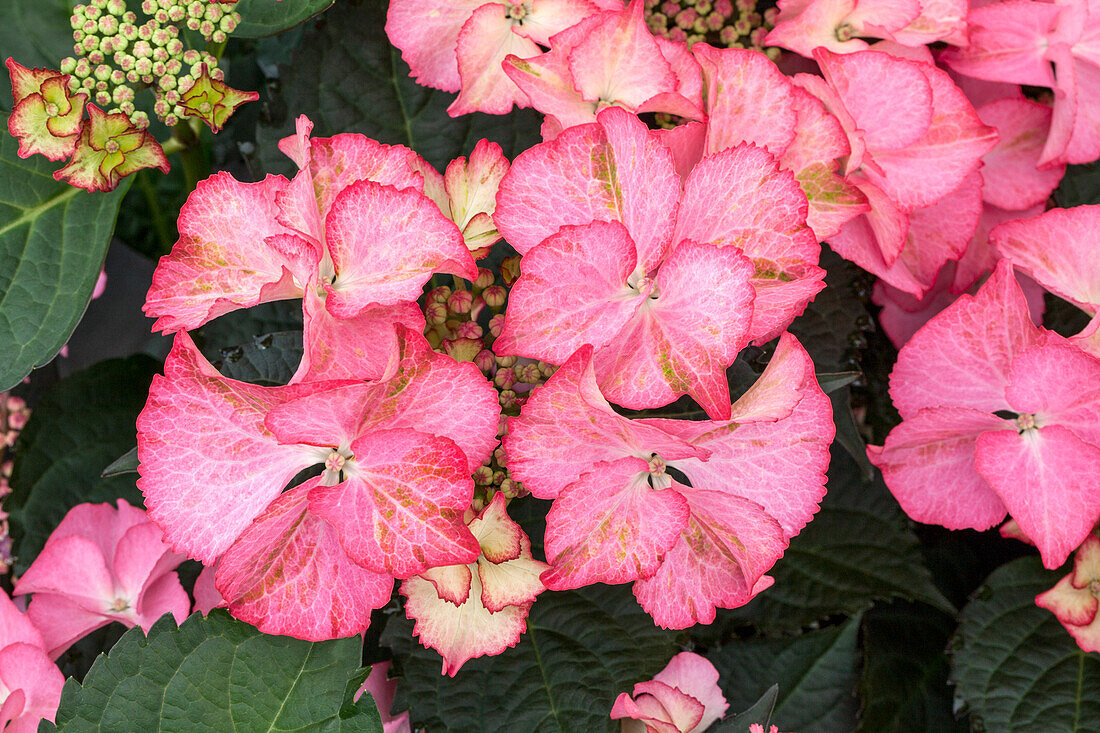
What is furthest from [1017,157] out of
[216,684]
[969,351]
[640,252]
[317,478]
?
[216,684]

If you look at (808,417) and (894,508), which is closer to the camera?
(808,417)

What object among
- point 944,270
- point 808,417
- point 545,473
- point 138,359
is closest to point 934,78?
point 944,270

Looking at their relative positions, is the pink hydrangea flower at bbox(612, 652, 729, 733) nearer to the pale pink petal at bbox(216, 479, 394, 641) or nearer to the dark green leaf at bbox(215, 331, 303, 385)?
the pale pink petal at bbox(216, 479, 394, 641)

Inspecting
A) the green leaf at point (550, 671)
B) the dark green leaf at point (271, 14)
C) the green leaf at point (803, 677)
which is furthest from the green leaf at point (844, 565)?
the dark green leaf at point (271, 14)

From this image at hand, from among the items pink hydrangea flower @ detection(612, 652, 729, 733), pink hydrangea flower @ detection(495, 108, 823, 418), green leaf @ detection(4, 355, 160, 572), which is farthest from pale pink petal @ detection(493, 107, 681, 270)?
green leaf @ detection(4, 355, 160, 572)

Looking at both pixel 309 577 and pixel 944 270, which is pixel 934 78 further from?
pixel 309 577

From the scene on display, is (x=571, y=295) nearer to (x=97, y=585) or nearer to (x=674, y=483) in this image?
(x=674, y=483)

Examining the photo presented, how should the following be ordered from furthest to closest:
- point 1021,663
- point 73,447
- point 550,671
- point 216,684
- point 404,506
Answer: point 73,447 → point 1021,663 → point 550,671 → point 216,684 → point 404,506
